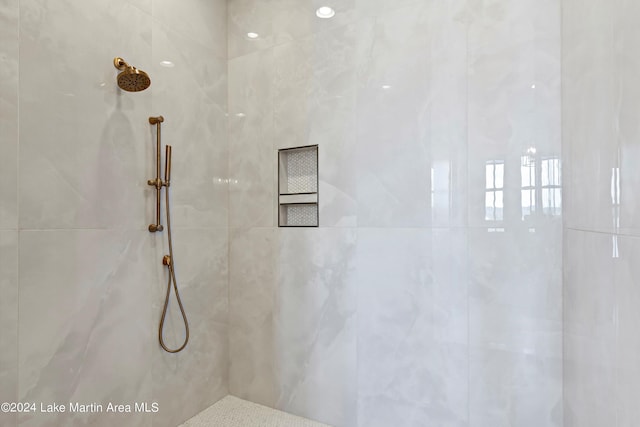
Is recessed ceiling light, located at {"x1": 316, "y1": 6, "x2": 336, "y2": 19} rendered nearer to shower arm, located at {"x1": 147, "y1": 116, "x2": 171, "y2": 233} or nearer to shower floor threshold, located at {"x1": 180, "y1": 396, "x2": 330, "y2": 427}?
shower arm, located at {"x1": 147, "y1": 116, "x2": 171, "y2": 233}

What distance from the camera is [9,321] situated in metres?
1.15

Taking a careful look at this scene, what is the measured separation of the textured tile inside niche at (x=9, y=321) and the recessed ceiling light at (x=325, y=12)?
1606 mm

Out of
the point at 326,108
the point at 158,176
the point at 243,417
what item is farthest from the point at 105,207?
the point at 243,417

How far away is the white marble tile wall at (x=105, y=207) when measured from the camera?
118 centimetres

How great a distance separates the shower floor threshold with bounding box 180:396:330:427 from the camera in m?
1.74

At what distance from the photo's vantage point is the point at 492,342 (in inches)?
54.4

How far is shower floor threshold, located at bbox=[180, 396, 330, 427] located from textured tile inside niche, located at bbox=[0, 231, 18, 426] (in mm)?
829

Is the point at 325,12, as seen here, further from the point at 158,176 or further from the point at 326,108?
the point at 158,176

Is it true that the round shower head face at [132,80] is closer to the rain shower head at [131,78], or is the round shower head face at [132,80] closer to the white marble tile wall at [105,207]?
the rain shower head at [131,78]

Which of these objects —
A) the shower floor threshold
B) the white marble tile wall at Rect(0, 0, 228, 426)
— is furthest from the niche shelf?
the shower floor threshold

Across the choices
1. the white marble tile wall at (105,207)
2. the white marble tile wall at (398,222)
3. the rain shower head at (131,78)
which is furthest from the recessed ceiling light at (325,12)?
the rain shower head at (131,78)

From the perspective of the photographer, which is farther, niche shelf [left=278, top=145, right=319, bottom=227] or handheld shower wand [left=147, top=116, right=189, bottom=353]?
niche shelf [left=278, top=145, right=319, bottom=227]

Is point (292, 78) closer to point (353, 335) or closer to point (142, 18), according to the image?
point (142, 18)

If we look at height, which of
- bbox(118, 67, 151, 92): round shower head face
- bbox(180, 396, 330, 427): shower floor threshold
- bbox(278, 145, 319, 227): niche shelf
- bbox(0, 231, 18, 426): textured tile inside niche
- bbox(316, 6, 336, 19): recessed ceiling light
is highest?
bbox(316, 6, 336, 19): recessed ceiling light
